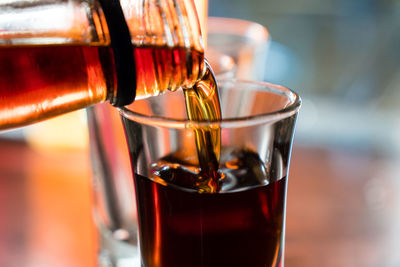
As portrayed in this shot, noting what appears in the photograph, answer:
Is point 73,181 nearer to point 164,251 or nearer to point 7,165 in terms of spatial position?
point 7,165

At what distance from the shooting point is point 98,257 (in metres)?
0.71

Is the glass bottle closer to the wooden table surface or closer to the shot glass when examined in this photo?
the shot glass

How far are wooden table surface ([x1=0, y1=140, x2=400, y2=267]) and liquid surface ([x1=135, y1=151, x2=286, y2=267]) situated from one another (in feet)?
0.99

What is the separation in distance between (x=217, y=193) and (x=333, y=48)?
1627 millimetres

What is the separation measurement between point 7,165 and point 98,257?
0.32 metres

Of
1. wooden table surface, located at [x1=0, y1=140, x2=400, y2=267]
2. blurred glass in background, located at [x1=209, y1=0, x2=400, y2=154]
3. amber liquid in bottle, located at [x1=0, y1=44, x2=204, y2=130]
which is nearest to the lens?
amber liquid in bottle, located at [x1=0, y1=44, x2=204, y2=130]

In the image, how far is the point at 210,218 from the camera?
387mm

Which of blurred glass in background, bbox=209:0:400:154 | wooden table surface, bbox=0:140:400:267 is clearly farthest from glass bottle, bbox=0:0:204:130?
blurred glass in background, bbox=209:0:400:154

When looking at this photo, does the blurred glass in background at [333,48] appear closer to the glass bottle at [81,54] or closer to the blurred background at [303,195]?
the blurred background at [303,195]

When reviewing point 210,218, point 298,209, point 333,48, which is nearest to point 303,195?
point 298,209

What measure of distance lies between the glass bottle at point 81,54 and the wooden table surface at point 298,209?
1.25 ft

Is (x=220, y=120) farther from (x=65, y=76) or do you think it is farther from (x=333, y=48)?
(x=333, y=48)

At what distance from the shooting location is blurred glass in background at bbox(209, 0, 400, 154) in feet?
5.79

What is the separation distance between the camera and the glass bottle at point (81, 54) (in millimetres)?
356
